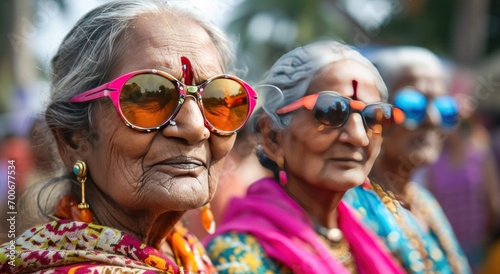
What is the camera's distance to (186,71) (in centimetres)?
252

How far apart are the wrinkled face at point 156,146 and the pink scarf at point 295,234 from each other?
50 centimetres

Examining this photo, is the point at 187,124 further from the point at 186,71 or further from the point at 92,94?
the point at 92,94

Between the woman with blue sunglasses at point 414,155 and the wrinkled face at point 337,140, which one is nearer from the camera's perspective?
the wrinkled face at point 337,140

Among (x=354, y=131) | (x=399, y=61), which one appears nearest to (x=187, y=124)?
(x=354, y=131)

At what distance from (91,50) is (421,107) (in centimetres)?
202

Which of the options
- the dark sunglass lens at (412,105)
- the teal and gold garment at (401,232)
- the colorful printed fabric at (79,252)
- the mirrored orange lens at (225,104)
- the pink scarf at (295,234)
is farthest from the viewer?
the dark sunglass lens at (412,105)

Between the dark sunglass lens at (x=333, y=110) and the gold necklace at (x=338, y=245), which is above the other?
the dark sunglass lens at (x=333, y=110)

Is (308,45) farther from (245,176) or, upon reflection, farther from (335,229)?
(245,176)

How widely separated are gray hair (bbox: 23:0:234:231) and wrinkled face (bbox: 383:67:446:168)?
5.44 ft

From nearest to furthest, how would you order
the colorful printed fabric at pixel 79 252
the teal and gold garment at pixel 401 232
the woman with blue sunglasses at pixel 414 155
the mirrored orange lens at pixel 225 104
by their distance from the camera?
1. the colorful printed fabric at pixel 79 252
2. the mirrored orange lens at pixel 225 104
3. the teal and gold garment at pixel 401 232
4. the woman with blue sunglasses at pixel 414 155

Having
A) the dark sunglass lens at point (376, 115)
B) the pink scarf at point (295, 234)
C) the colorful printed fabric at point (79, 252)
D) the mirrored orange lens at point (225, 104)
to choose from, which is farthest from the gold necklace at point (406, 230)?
the colorful printed fabric at point (79, 252)

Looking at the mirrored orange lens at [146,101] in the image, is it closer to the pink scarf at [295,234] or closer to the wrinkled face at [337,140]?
the wrinkled face at [337,140]

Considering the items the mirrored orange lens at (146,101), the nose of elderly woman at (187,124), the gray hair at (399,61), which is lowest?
the gray hair at (399,61)

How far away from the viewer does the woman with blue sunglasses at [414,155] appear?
3.28 meters
